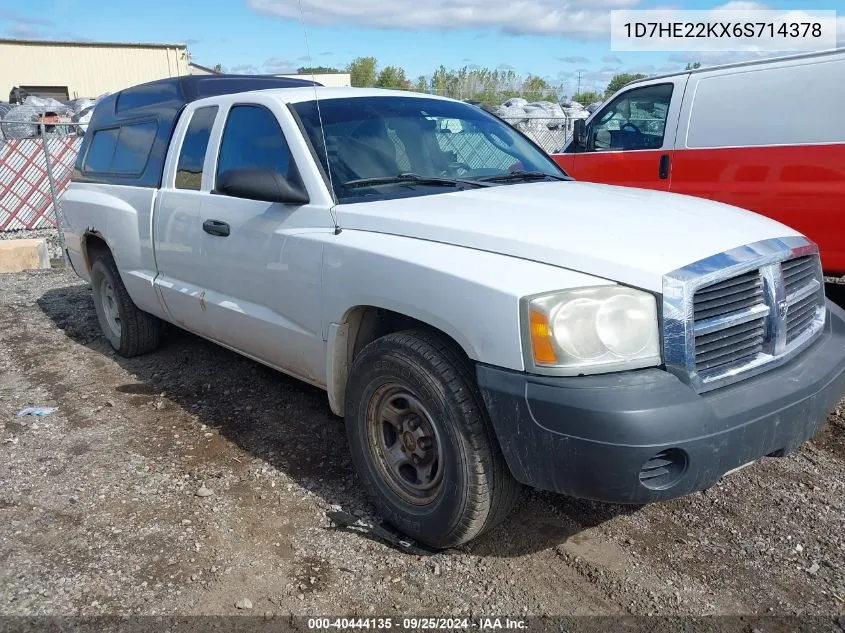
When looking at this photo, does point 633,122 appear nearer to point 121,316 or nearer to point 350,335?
point 350,335

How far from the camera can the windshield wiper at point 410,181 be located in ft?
11.2

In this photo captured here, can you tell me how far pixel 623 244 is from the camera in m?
2.60

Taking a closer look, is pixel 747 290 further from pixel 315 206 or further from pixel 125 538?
pixel 125 538

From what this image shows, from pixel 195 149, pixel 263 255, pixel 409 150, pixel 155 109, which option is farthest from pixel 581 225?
pixel 155 109

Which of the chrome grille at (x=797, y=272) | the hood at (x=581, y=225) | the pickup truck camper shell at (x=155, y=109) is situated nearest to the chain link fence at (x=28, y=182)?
the pickup truck camper shell at (x=155, y=109)

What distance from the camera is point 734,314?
8.54 feet

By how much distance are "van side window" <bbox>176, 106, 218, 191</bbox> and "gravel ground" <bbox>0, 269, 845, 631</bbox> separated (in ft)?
4.71

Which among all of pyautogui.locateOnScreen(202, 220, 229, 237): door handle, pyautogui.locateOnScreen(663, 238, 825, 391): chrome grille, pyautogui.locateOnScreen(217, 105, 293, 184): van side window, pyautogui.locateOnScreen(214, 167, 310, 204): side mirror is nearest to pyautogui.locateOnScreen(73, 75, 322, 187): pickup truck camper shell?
pyautogui.locateOnScreen(217, 105, 293, 184): van side window

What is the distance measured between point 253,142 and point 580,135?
12.6 feet

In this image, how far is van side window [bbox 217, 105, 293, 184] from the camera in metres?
3.65

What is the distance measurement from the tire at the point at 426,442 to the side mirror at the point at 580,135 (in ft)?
14.7

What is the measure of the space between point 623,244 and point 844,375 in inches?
44.5

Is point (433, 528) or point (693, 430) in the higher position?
point (693, 430)

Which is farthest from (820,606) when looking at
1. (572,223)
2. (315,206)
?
(315,206)
